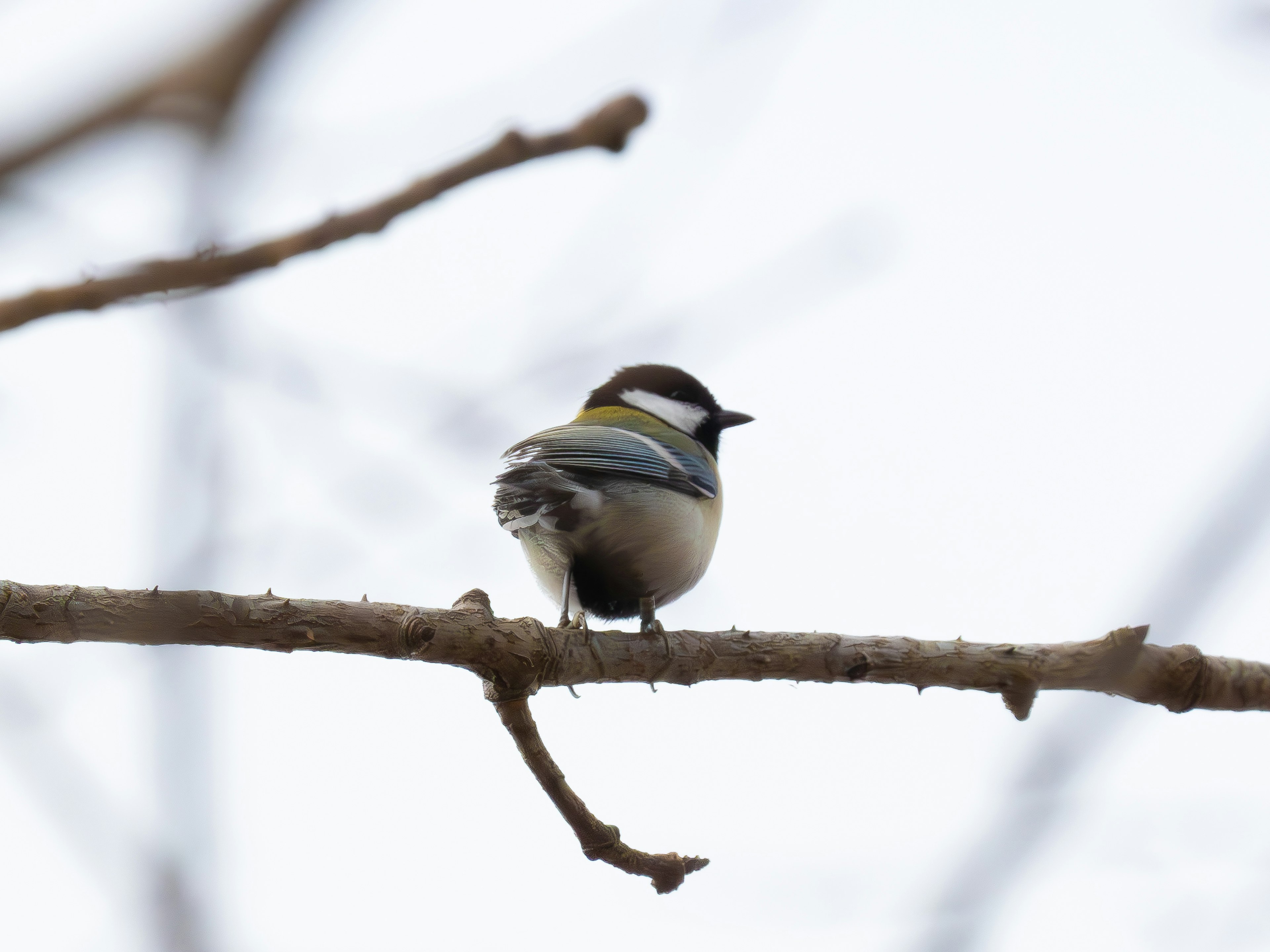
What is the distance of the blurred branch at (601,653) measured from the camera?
7.18ft

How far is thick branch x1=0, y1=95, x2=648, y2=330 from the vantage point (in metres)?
0.99

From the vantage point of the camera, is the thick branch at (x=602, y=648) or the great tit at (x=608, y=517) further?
the great tit at (x=608, y=517)

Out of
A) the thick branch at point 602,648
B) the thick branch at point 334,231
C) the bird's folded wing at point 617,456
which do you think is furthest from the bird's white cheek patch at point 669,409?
the thick branch at point 334,231

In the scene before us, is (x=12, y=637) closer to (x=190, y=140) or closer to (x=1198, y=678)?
(x=190, y=140)

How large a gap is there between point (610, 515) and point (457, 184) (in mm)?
2751

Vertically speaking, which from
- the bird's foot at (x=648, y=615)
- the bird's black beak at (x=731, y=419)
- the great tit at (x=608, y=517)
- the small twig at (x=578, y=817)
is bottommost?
the small twig at (x=578, y=817)

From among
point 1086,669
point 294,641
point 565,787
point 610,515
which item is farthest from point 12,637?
point 1086,669

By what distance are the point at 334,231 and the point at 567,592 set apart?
285 centimetres

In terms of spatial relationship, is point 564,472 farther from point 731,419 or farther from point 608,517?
point 731,419

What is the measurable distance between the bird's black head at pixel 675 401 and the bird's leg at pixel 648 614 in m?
1.63

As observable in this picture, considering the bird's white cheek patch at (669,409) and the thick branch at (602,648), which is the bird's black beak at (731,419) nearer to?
the bird's white cheek patch at (669,409)

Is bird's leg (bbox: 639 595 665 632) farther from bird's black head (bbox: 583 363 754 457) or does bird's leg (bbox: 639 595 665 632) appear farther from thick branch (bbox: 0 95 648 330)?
thick branch (bbox: 0 95 648 330)

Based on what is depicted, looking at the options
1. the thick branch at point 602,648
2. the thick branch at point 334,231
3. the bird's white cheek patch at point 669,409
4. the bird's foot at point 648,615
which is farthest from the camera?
the bird's white cheek patch at point 669,409

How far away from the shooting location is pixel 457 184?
3.44 ft
